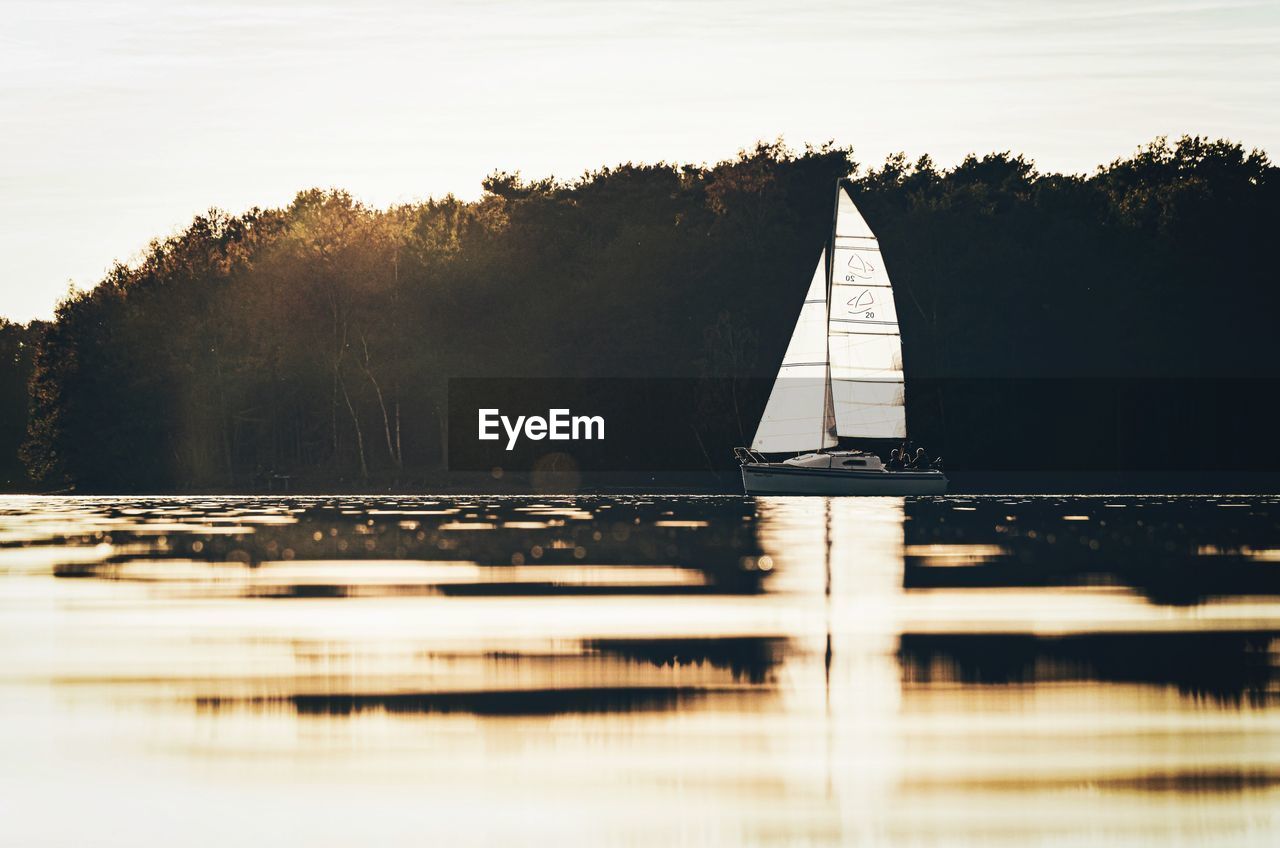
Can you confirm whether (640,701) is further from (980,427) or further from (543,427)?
(543,427)

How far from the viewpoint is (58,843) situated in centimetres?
1180

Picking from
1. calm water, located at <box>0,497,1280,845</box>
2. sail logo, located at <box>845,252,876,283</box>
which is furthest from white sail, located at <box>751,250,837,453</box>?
calm water, located at <box>0,497,1280,845</box>

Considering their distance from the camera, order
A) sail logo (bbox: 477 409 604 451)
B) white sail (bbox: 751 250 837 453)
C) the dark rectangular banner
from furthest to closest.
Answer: sail logo (bbox: 477 409 604 451), the dark rectangular banner, white sail (bbox: 751 250 837 453)

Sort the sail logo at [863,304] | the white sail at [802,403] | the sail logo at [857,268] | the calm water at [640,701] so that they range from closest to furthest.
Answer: the calm water at [640,701], the sail logo at [857,268], the sail logo at [863,304], the white sail at [802,403]

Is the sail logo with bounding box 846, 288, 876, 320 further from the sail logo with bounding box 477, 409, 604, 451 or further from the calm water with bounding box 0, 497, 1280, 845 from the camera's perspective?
the calm water with bounding box 0, 497, 1280, 845

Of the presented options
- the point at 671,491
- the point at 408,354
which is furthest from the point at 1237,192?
the point at 408,354

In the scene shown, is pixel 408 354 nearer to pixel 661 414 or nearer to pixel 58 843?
pixel 661 414

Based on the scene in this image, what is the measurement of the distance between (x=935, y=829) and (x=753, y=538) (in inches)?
1431

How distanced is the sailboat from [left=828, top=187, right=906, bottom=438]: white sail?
48 mm

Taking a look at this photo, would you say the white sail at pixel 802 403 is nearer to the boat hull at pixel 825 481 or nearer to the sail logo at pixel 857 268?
the sail logo at pixel 857 268

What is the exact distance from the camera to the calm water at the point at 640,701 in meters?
12.6

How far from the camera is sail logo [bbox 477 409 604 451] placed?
103375 millimetres

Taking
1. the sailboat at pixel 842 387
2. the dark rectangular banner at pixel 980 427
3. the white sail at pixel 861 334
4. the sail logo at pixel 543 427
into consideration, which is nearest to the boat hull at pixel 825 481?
the sailboat at pixel 842 387

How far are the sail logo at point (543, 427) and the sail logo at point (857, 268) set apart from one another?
1977cm
